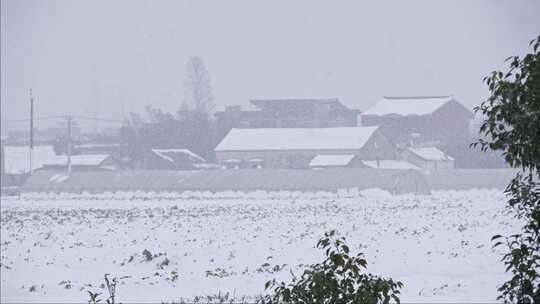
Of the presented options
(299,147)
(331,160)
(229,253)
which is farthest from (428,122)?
(229,253)

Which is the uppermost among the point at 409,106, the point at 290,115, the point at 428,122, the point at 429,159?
the point at 409,106

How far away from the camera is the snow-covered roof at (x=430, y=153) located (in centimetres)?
7806

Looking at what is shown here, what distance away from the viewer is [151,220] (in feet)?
95.6

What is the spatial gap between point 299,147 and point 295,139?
3.49m

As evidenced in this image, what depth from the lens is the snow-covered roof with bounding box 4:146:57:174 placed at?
83.4 m

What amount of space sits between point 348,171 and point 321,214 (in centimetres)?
2797

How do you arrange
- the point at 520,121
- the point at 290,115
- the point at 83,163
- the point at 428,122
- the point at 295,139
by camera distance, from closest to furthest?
the point at 520,121, the point at 83,163, the point at 295,139, the point at 428,122, the point at 290,115

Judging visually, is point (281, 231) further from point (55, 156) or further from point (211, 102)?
point (211, 102)

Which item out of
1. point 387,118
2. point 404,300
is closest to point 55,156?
point 387,118

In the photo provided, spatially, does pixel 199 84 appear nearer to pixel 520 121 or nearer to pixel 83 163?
pixel 83 163

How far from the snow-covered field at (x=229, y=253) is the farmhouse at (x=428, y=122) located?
202 ft

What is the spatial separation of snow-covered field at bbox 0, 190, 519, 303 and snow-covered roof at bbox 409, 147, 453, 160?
48954 millimetres

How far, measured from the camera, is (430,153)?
79.6 meters

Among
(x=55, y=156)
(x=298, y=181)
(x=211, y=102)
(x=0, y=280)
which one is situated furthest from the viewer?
(x=211, y=102)
